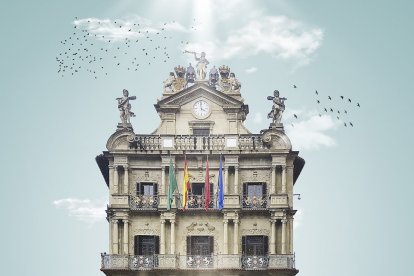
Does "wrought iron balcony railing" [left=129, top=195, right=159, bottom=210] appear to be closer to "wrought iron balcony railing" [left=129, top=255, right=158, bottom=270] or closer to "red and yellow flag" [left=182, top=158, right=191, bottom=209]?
"red and yellow flag" [left=182, top=158, right=191, bottom=209]

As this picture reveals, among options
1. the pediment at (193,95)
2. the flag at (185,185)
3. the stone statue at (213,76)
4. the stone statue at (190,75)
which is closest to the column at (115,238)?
the flag at (185,185)

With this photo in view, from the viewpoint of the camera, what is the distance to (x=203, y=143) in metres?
70.3

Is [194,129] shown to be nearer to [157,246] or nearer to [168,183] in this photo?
[168,183]

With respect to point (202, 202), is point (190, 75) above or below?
above

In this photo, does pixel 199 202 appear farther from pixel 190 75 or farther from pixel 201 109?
pixel 190 75

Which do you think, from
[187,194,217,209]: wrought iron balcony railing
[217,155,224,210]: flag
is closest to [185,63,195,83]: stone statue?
[217,155,224,210]: flag

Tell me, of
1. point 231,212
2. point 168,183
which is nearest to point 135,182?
point 168,183

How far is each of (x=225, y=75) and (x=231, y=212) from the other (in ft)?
35.7

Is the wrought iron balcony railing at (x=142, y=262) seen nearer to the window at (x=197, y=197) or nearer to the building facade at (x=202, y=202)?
the building facade at (x=202, y=202)

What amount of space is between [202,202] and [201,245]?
3.07m

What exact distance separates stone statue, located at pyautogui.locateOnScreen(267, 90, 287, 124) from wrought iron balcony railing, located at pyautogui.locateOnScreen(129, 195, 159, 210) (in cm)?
1040

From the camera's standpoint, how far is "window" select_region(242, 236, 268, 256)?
68.6m

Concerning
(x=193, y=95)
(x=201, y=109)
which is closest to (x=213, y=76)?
(x=193, y=95)

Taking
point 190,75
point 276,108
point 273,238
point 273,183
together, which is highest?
point 190,75
